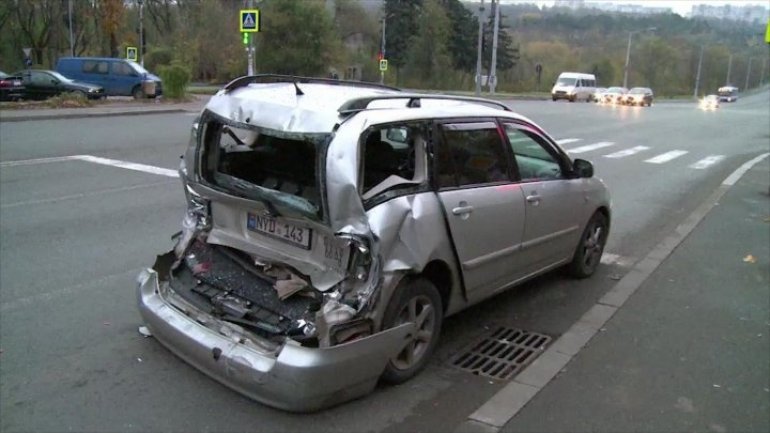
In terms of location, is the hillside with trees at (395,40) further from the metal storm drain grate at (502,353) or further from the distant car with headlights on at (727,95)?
the metal storm drain grate at (502,353)

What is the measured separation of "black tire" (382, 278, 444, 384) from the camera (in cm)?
391

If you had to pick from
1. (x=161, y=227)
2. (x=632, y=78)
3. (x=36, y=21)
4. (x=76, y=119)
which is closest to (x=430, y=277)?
(x=161, y=227)

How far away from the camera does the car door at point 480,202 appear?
4.36 m

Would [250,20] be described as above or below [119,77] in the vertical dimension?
above

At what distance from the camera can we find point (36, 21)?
53.6 m

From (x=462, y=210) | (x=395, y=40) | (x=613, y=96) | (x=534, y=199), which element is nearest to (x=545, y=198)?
(x=534, y=199)

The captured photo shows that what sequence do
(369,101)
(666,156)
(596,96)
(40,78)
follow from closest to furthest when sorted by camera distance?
1. (369,101)
2. (666,156)
3. (40,78)
4. (596,96)

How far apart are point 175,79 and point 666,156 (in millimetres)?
20543

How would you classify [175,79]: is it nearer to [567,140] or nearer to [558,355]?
[567,140]

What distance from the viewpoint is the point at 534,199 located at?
16.9 ft

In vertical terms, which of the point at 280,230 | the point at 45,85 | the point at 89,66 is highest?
the point at 89,66

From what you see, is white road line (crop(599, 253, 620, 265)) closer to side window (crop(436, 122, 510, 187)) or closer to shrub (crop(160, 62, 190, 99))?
side window (crop(436, 122, 510, 187))

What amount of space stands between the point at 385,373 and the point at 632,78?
12144 centimetres

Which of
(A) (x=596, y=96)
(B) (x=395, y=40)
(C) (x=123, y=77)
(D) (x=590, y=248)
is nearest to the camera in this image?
(D) (x=590, y=248)
